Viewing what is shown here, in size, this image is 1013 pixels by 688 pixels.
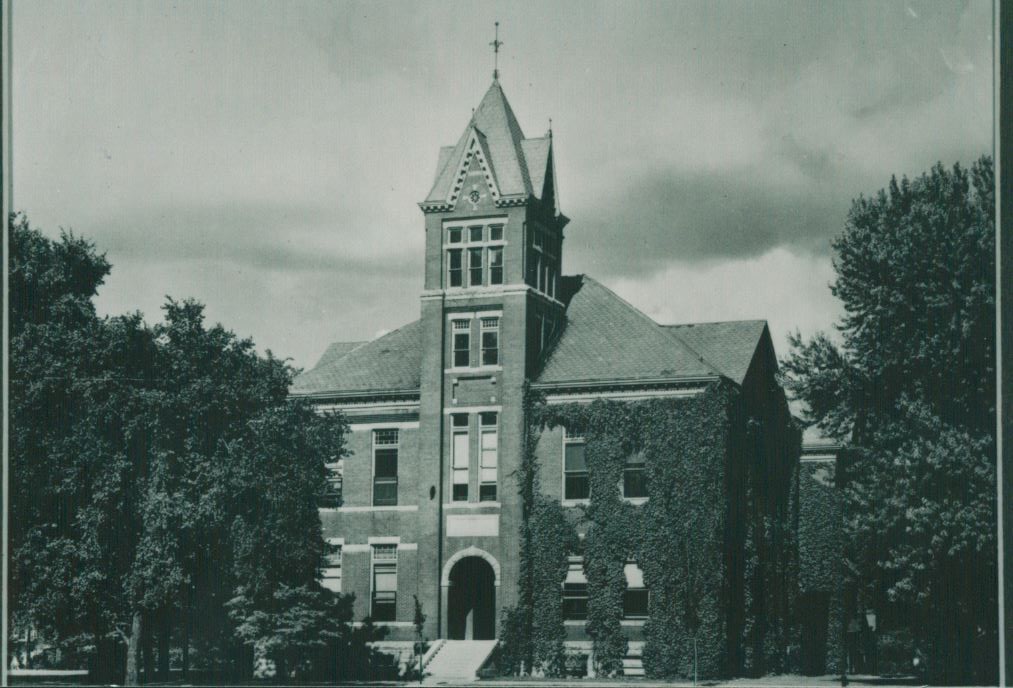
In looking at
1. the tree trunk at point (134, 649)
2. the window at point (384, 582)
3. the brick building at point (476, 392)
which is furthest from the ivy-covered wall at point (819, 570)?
the tree trunk at point (134, 649)

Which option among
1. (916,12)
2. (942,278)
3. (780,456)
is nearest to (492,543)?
(780,456)

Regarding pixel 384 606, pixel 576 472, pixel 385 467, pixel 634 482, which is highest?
pixel 385 467

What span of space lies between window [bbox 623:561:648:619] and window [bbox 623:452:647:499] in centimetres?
199

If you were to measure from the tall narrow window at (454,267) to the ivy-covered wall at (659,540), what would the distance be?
422cm

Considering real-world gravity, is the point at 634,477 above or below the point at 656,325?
below

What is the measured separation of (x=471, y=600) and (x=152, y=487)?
1118cm

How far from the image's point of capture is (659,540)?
3638 cm

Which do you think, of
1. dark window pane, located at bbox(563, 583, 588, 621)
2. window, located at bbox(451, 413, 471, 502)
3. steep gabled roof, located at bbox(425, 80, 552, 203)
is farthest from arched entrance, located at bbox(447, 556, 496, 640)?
steep gabled roof, located at bbox(425, 80, 552, 203)

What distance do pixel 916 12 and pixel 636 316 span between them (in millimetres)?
18292

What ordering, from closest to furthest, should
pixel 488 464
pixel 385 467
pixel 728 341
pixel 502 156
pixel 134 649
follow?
pixel 134 649 < pixel 488 464 < pixel 502 156 < pixel 385 467 < pixel 728 341

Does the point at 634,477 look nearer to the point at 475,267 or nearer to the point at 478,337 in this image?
the point at 478,337

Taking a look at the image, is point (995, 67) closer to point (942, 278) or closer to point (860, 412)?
point (942, 278)

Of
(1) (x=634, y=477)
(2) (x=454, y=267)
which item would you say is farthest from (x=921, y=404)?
(2) (x=454, y=267)

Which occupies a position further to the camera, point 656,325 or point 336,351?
point 336,351
